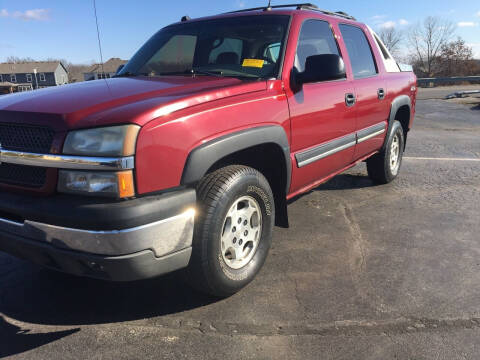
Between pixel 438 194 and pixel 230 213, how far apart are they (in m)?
3.43

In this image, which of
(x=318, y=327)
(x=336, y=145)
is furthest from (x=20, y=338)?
(x=336, y=145)

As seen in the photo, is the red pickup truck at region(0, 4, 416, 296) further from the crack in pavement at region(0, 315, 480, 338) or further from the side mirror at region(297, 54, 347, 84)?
the crack in pavement at region(0, 315, 480, 338)

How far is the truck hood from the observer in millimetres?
2107

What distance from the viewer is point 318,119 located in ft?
11.0

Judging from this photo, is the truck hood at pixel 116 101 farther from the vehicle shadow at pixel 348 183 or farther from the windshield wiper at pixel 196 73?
the vehicle shadow at pixel 348 183

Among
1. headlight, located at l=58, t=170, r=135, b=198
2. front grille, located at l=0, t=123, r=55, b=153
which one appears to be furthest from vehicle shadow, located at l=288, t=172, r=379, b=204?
front grille, located at l=0, t=123, r=55, b=153

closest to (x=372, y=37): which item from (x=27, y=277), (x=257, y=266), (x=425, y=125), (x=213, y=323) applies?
(x=257, y=266)

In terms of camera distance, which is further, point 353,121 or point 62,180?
point 353,121

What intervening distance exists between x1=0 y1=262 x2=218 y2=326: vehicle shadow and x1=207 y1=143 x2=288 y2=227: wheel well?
33.3 inches

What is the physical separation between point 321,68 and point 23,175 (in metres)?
2.10

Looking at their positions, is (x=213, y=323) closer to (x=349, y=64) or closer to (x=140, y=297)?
(x=140, y=297)

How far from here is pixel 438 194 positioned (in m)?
5.01

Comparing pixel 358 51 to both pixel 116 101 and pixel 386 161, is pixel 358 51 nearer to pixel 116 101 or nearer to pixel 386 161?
pixel 386 161

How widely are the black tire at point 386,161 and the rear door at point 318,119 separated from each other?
1300mm
